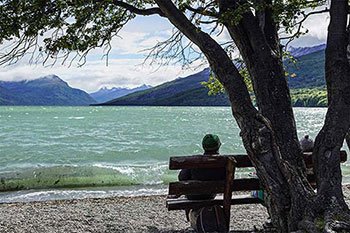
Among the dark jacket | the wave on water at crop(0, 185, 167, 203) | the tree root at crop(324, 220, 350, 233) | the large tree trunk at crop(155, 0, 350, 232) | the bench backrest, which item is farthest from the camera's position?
the wave on water at crop(0, 185, 167, 203)

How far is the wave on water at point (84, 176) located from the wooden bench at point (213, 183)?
11.8m

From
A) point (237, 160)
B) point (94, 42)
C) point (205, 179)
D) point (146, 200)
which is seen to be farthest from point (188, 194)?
point (146, 200)

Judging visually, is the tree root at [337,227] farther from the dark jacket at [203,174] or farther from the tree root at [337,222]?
the dark jacket at [203,174]

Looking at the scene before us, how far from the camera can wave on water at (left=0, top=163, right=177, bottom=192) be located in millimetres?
19344

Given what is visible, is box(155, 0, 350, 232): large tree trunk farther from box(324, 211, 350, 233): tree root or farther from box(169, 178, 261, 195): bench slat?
box(169, 178, 261, 195): bench slat

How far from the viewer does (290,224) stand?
5887 mm

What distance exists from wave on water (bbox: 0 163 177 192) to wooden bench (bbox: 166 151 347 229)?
1182 centimetres

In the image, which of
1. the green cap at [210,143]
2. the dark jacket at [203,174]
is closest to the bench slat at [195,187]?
the dark jacket at [203,174]

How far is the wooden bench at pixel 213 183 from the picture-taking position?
7234 mm

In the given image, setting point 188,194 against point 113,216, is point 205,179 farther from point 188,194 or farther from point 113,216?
point 113,216

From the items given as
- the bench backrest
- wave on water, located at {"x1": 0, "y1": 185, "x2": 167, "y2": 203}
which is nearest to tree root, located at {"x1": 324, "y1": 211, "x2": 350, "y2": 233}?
the bench backrest

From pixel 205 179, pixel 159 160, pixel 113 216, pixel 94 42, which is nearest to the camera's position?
pixel 205 179

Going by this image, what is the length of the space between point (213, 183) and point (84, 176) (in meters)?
15.2

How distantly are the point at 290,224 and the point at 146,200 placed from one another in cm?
834
